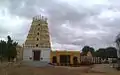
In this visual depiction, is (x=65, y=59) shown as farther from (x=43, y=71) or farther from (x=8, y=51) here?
(x=43, y=71)

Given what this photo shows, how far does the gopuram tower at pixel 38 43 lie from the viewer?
5322 centimetres

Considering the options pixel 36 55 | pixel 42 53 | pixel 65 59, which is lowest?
pixel 65 59

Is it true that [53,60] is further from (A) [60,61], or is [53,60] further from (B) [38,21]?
(B) [38,21]

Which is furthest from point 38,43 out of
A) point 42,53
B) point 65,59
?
point 65,59

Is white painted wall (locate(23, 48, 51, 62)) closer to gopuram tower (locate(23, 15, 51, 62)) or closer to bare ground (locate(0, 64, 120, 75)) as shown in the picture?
gopuram tower (locate(23, 15, 51, 62))

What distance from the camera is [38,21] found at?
5488 cm

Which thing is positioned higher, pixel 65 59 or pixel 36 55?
pixel 36 55

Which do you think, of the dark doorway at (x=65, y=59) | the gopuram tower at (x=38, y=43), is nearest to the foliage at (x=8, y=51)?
the gopuram tower at (x=38, y=43)

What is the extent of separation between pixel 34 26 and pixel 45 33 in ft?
11.2

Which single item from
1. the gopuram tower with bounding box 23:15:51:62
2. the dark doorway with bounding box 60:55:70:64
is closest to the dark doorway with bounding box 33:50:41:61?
the gopuram tower with bounding box 23:15:51:62

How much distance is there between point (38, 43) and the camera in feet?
176

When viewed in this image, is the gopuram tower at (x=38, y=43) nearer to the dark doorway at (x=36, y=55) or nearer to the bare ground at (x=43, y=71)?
the dark doorway at (x=36, y=55)

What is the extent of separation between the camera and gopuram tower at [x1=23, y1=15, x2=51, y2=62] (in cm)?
5322

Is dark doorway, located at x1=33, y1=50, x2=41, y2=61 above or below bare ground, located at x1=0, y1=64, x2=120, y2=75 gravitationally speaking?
above
